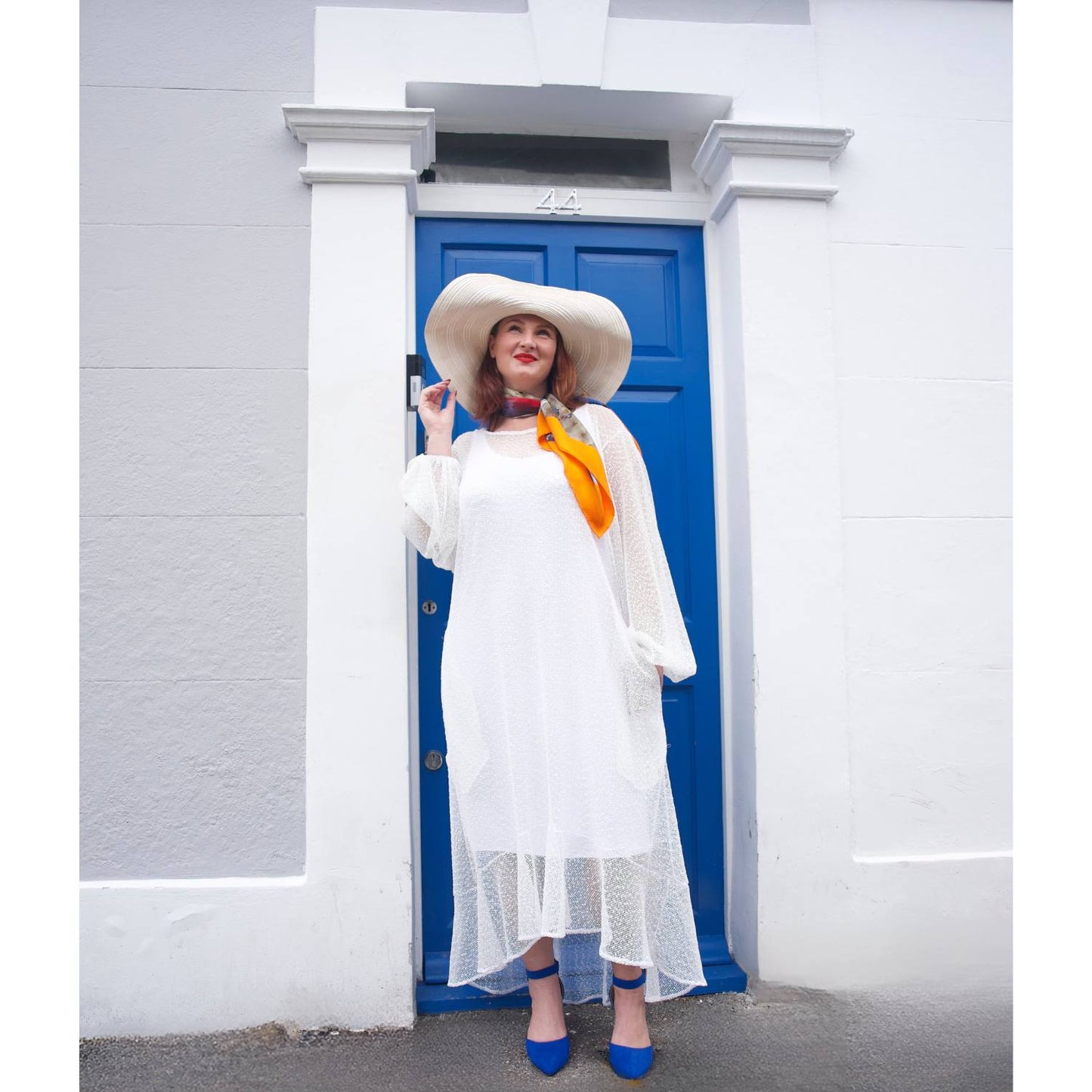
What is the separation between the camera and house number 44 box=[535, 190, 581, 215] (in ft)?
9.63

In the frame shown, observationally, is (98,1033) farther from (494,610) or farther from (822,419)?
(822,419)

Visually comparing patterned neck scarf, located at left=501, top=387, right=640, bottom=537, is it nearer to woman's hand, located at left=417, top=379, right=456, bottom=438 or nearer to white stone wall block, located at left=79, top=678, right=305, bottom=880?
woman's hand, located at left=417, top=379, right=456, bottom=438

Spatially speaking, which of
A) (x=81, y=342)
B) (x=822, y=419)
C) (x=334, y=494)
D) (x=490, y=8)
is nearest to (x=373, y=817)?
(x=334, y=494)

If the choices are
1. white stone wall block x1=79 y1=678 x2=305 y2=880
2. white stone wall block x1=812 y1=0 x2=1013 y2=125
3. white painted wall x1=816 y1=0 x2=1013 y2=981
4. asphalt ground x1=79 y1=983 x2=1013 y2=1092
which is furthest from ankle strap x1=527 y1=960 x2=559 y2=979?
white stone wall block x1=812 y1=0 x2=1013 y2=125

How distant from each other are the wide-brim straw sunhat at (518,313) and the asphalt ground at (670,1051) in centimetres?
189

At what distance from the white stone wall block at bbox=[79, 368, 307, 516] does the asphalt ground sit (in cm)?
160

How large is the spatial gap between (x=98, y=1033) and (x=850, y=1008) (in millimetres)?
2311

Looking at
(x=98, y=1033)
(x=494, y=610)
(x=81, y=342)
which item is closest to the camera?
(x=494, y=610)

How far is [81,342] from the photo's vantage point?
2619 mm

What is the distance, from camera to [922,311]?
2.86 m

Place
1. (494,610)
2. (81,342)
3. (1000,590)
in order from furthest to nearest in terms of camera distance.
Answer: (1000,590), (81,342), (494,610)

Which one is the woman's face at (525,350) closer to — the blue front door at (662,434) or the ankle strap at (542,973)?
the blue front door at (662,434)

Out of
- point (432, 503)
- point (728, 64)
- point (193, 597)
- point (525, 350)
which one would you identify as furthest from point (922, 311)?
point (193, 597)

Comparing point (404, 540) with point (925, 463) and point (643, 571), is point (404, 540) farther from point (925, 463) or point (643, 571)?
point (925, 463)
